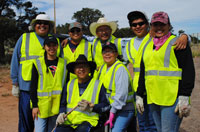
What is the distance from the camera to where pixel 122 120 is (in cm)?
313

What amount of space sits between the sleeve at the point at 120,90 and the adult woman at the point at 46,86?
94 cm

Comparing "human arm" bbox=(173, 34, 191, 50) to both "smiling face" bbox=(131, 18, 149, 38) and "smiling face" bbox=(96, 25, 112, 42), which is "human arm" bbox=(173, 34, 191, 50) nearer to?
"smiling face" bbox=(131, 18, 149, 38)

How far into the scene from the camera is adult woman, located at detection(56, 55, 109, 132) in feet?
9.98

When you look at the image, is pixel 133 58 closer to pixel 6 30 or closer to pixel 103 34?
pixel 103 34

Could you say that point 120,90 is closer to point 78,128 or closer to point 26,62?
point 78,128

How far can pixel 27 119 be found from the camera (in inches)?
146

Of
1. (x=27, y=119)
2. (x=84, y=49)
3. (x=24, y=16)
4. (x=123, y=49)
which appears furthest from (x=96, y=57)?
(x=24, y=16)

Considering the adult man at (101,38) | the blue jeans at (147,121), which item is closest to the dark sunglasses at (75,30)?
the adult man at (101,38)

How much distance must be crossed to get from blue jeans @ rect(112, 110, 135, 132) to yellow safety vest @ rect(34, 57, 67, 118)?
3.23 feet

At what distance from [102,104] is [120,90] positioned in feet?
1.16

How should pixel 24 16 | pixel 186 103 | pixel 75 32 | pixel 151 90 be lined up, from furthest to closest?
pixel 24 16
pixel 75 32
pixel 151 90
pixel 186 103

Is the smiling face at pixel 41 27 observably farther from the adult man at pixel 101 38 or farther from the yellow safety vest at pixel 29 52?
the adult man at pixel 101 38

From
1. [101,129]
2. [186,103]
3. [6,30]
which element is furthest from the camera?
[6,30]

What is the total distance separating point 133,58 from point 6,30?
20990mm
